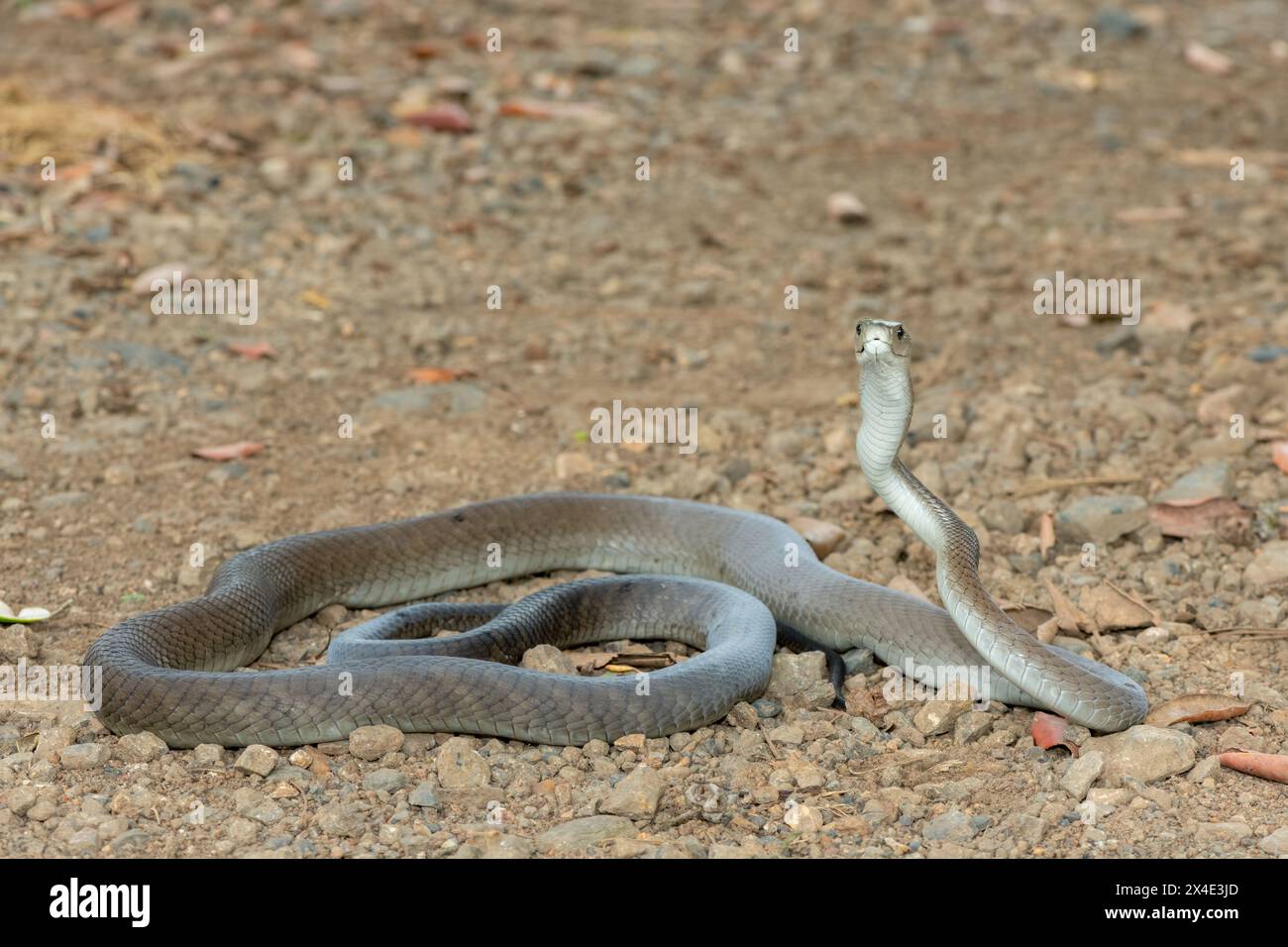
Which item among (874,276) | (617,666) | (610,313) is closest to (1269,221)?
(874,276)

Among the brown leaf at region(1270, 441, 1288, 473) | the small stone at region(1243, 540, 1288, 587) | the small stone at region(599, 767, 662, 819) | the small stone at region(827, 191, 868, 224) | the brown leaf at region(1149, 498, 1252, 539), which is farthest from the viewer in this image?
the small stone at region(827, 191, 868, 224)

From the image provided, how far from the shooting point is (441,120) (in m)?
12.1

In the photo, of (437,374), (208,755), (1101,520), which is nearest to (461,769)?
(208,755)

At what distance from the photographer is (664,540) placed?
696 centimetres

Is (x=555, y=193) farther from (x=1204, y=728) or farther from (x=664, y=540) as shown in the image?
(x=1204, y=728)

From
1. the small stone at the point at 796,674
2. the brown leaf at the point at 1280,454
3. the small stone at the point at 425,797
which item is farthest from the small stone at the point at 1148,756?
the brown leaf at the point at 1280,454

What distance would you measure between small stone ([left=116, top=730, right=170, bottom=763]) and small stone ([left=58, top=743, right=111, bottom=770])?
60 mm

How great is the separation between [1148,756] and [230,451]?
15.4 feet

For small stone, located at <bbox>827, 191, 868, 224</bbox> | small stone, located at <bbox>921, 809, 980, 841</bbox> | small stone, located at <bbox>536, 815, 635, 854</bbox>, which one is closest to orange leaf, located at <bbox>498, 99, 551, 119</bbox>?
small stone, located at <bbox>827, 191, 868, 224</bbox>

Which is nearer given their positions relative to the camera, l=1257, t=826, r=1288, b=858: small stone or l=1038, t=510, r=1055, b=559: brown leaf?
l=1257, t=826, r=1288, b=858: small stone

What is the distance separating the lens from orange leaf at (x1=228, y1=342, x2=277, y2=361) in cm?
867

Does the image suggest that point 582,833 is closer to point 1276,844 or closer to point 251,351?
point 1276,844

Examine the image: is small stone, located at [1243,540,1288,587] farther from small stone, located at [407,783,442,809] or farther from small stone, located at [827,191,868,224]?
small stone, located at [827,191,868,224]

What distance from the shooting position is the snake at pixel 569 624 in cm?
508
